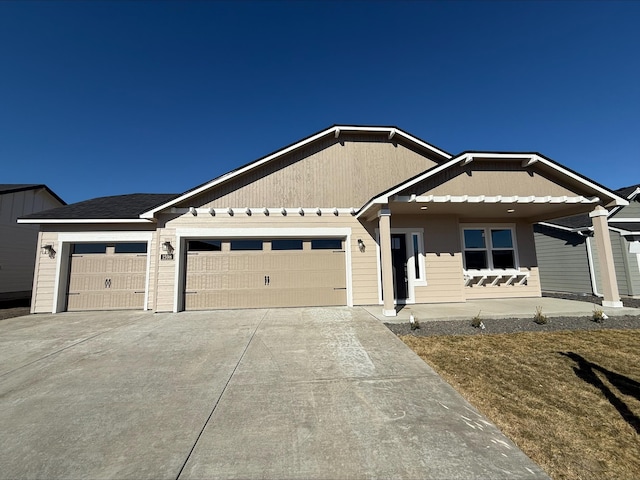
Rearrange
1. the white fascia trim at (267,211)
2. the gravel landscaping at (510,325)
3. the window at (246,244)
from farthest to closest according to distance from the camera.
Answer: the window at (246,244)
the white fascia trim at (267,211)
the gravel landscaping at (510,325)

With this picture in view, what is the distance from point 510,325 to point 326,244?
561cm

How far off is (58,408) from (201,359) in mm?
1847

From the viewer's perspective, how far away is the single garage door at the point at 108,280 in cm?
971

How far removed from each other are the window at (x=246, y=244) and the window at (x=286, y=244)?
485mm

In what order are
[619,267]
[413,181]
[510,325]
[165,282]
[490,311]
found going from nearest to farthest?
1. [510,325]
2. [413,181]
3. [490,311]
4. [165,282]
5. [619,267]

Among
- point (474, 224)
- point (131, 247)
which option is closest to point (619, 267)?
point (474, 224)

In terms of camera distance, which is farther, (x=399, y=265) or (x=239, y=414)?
(x=399, y=265)

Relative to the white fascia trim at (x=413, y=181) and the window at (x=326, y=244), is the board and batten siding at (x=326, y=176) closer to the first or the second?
the window at (x=326, y=244)

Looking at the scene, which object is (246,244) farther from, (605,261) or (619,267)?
(619,267)

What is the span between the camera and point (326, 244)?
9.77m

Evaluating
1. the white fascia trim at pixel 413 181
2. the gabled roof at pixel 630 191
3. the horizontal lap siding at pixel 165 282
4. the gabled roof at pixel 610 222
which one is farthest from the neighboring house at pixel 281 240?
the gabled roof at pixel 630 191

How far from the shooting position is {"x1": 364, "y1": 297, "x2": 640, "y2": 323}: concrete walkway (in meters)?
7.36

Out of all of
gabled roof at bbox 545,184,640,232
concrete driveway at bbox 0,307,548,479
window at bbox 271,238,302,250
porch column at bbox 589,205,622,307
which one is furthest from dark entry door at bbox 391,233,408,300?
gabled roof at bbox 545,184,640,232

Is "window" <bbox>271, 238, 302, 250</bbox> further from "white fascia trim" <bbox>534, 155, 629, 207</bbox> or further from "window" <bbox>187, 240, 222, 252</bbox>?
"white fascia trim" <bbox>534, 155, 629, 207</bbox>
